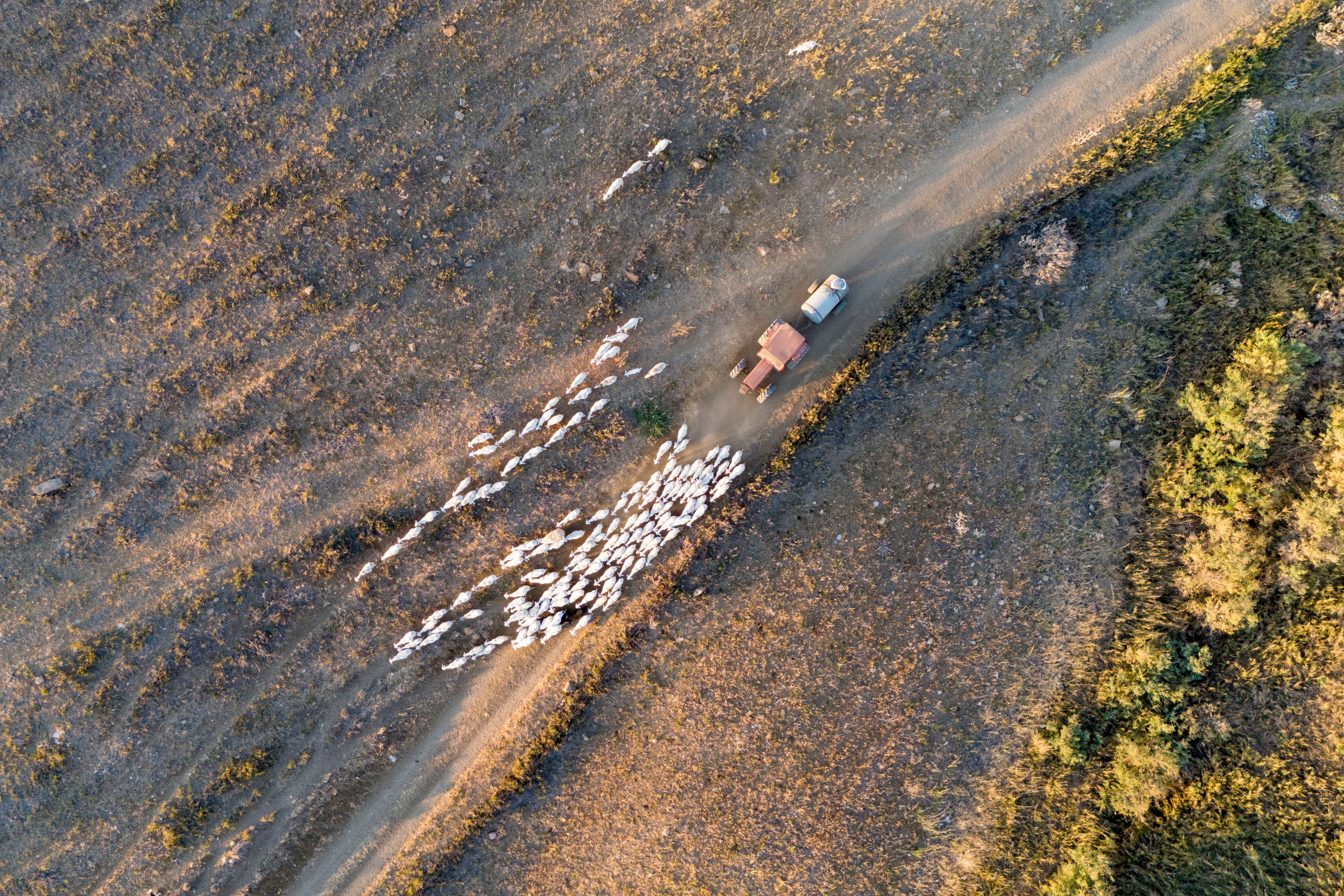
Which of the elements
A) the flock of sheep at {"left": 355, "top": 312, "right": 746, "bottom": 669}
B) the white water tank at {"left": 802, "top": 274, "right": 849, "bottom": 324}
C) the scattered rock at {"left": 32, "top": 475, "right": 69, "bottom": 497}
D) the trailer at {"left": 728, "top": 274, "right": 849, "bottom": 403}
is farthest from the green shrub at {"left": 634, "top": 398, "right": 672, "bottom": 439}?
the scattered rock at {"left": 32, "top": 475, "right": 69, "bottom": 497}

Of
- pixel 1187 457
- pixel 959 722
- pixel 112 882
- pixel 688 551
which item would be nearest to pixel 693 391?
pixel 688 551

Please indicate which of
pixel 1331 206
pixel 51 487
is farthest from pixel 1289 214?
pixel 51 487

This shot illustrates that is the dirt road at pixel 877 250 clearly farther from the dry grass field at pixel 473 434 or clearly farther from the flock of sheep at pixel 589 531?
the flock of sheep at pixel 589 531

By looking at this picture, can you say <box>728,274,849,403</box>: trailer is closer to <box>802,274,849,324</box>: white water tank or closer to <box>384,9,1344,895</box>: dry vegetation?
<box>802,274,849,324</box>: white water tank

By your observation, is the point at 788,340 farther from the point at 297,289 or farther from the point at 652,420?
the point at 297,289

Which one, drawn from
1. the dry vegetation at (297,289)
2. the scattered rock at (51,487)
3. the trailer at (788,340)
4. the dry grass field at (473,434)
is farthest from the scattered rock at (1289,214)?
the scattered rock at (51,487)

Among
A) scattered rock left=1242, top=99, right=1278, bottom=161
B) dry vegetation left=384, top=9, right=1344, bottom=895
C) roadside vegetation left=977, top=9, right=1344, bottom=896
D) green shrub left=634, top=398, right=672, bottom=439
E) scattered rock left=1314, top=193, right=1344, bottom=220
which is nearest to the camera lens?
roadside vegetation left=977, top=9, right=1344, bottom=896
